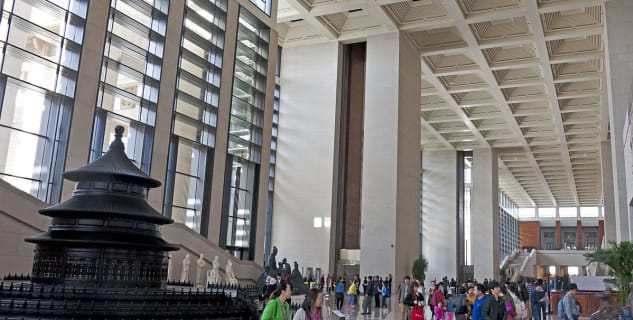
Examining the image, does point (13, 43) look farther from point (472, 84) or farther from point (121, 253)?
point (472, 84)

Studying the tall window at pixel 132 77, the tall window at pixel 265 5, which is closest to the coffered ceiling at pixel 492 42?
the tall window at pixel 265 5

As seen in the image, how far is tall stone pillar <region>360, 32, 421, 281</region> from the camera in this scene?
30688 millimetres

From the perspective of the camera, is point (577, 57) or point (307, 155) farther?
point (577, 57)

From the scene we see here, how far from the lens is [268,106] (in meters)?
29.5

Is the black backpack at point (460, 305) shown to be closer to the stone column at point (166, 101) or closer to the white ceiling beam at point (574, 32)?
the stone column at point (166, 101)

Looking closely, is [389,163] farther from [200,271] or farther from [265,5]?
[200,271]

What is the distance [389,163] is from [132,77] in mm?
15570

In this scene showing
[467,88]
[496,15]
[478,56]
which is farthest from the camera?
[467,88]

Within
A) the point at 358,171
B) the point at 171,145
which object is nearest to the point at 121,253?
the point at 171,145

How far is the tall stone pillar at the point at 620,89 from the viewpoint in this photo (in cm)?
2312

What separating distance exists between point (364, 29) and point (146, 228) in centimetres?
2641

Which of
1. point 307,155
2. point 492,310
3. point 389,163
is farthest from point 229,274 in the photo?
point 492,310

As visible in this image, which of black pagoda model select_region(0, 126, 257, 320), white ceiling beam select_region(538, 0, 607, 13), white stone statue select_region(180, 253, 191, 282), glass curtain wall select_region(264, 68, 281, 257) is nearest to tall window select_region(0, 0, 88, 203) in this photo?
white stone statue select_region(180, 253, 191, 282)

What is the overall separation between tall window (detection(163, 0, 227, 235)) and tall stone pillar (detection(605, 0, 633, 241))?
17943mm
